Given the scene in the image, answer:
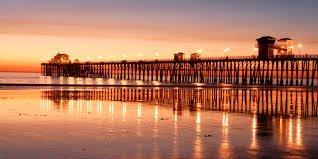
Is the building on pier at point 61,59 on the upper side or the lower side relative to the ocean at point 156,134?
upper

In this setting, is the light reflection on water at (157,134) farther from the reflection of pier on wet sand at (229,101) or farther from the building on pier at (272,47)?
the building on pier at (272,47)

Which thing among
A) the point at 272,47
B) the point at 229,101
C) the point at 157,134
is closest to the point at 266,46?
the point at 272,47

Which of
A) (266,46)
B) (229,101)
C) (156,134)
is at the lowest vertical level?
(229,101)

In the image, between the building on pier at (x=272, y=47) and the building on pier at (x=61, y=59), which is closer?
the building on pier at (x=272, y=47)

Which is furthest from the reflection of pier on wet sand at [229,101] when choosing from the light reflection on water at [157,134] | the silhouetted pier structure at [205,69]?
the silhouetted pier structure at [205,69]

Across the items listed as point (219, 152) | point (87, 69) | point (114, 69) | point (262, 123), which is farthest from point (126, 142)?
point (87, 69)

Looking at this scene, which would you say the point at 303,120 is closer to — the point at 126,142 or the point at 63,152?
the point at 126,142

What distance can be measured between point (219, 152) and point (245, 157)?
889 mm

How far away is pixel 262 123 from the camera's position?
20953 millimetres

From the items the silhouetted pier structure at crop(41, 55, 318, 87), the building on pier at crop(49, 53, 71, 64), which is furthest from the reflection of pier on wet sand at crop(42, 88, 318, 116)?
the building on pier at crop(49, 53, 71, 64)

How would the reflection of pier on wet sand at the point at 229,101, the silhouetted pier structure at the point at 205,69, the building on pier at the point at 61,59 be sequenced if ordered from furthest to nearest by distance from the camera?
the building on pier at the point at 61,59 → the silhouetted pier structure at the point at 205,69 → the reflection of pier on wet sand at the point at 229,101

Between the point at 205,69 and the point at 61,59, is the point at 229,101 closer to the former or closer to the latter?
the point at 205,69

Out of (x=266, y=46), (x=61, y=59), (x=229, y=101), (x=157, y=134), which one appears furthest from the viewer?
(x=61, y=59)

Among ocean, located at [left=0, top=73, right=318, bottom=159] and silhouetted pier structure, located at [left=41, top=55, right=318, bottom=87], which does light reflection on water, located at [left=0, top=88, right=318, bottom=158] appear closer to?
ocean, located at [left=0, top=73, right=318, bottom=159]
